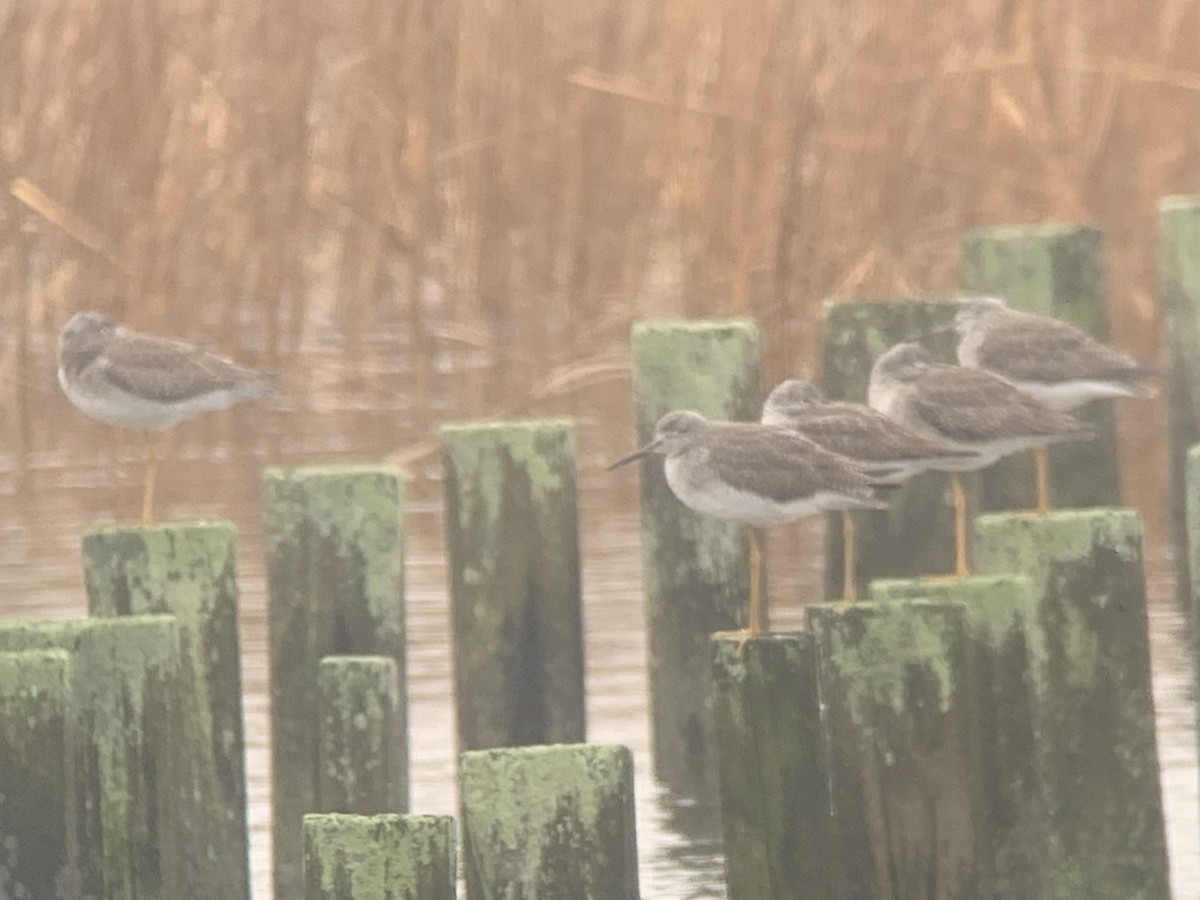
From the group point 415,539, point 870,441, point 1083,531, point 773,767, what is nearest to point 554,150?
point 415,539

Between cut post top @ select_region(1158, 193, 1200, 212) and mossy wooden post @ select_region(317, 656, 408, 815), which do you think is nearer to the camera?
mossy wooden post @ select_region(317, 656, 408, 815)

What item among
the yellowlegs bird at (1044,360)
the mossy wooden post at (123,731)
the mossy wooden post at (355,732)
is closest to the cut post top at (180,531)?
the mossy wooden post at (355,732)

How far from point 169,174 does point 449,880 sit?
8.71 m

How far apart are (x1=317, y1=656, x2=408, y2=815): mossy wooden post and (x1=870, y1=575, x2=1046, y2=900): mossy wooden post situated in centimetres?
143

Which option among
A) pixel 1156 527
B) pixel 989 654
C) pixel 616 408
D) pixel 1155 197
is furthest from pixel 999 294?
pixel 616 408

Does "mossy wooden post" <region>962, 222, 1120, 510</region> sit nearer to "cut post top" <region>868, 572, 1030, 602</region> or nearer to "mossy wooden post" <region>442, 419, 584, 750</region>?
"mossy wooden post" <region>442, 419, 584, 750</region>

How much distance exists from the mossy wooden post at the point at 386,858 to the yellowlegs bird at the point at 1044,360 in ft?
11.4

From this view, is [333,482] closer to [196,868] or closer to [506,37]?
[196,868]

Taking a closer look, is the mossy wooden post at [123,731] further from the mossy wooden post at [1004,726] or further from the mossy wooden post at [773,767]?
the mossy wooden post at [1004,726]

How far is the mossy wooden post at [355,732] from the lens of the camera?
7750mm

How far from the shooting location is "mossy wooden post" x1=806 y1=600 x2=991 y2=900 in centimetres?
669

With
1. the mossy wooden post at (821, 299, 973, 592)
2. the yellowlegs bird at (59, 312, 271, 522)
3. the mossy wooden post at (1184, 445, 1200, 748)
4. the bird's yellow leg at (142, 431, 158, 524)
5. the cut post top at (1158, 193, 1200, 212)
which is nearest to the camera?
the mossy wooden post at (1184, 445, 1200, 748)

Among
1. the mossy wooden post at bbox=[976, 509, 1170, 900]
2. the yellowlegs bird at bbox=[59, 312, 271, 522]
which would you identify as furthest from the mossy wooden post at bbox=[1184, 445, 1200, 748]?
the yellowlegs bird at bbox=[59, 312, 271, 522]

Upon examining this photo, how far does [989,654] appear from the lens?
689cm
